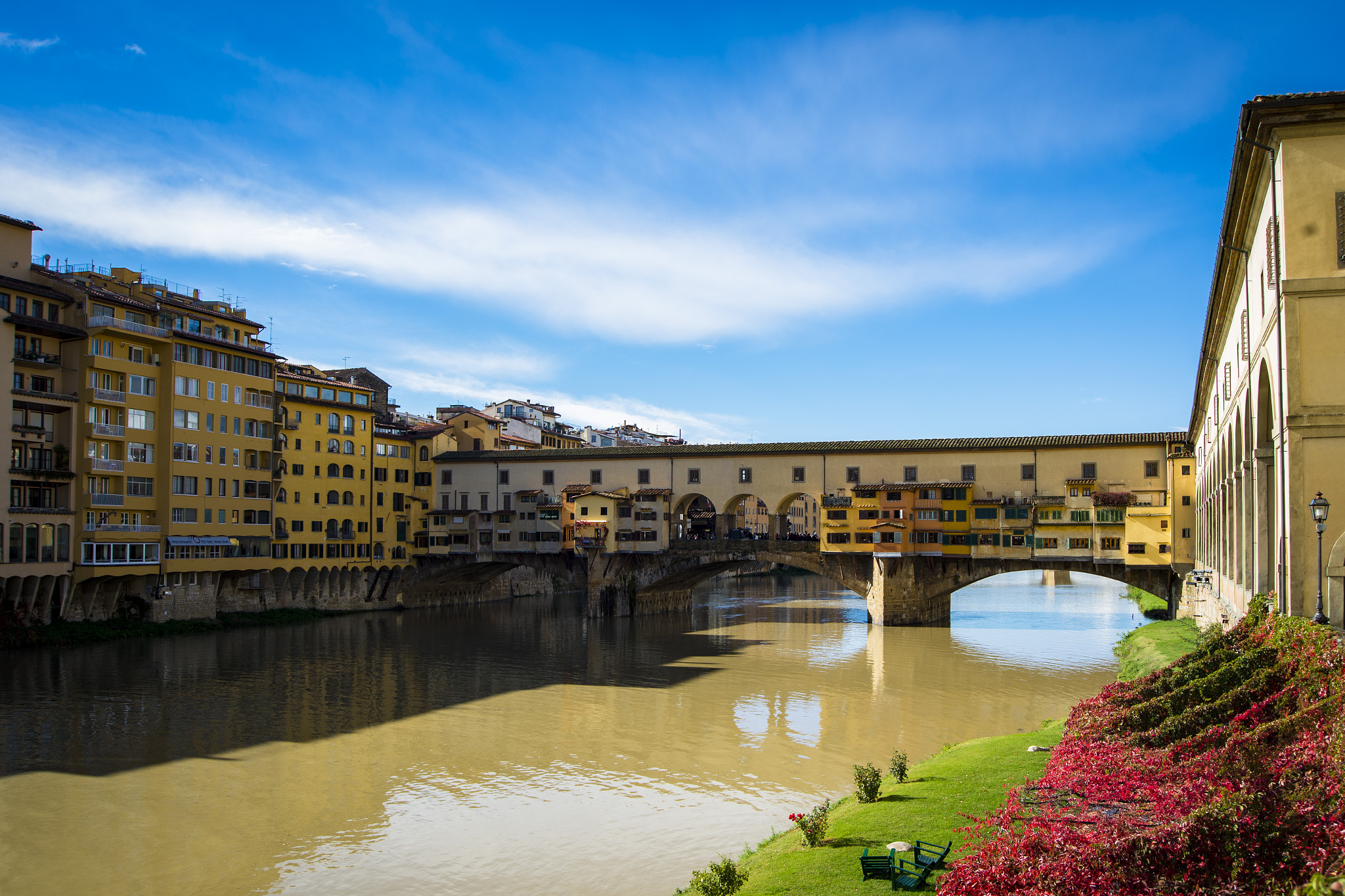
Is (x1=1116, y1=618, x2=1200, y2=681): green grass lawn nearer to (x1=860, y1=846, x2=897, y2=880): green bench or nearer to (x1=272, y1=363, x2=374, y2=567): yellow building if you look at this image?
(x1=860, y1=846, x2=897, y2=880): green bench

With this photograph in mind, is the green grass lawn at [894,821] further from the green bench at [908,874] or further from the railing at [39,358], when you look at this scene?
the railing at [39,358]

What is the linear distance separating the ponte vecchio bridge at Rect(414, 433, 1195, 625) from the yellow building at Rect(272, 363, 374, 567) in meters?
6.09

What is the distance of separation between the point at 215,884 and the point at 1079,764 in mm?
14390

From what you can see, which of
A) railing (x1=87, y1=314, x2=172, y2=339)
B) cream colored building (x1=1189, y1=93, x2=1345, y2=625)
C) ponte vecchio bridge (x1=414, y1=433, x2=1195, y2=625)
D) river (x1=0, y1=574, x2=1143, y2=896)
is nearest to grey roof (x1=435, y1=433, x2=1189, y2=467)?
ponte vecchio bridge (x1=414, y1=433, x2=1195, y2=625)

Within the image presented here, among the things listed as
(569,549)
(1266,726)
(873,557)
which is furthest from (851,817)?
(569,549)

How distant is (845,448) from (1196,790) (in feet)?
149

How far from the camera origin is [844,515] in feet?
178

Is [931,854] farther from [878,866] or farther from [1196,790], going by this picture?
[1196,790]

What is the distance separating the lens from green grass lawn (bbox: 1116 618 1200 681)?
92.5 feet

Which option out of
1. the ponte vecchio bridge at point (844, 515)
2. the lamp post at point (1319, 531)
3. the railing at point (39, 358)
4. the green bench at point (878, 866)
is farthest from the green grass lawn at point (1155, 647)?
the railing at point (39, 358)

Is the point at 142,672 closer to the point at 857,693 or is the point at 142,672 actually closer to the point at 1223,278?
the point at 857,693

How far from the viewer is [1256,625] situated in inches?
688

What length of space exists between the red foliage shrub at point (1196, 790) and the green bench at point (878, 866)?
1.17 m

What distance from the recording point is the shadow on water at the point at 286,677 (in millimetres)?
26641
